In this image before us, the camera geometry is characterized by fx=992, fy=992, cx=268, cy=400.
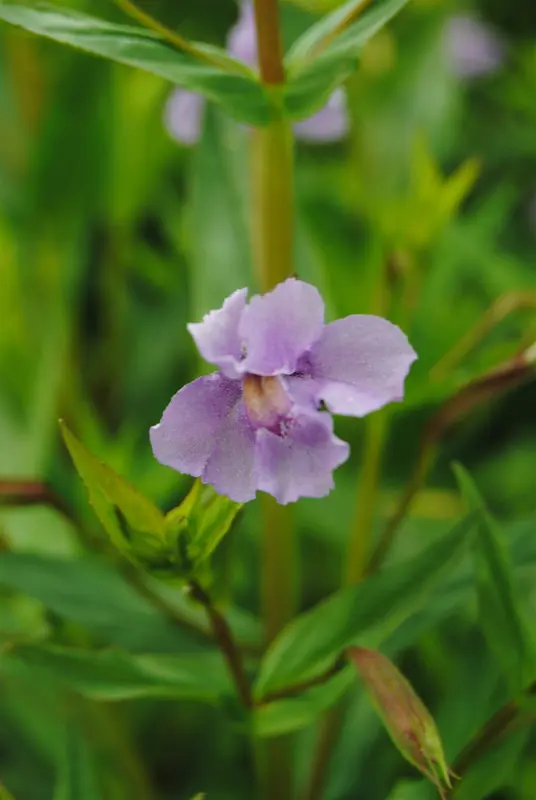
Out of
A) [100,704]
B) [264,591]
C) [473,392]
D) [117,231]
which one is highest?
[117,231]

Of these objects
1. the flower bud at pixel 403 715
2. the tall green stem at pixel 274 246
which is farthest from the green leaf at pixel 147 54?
the flower bud at pixel 403 715

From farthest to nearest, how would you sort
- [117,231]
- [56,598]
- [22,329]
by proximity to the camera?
[117,231]
[22,329]
[56,598]

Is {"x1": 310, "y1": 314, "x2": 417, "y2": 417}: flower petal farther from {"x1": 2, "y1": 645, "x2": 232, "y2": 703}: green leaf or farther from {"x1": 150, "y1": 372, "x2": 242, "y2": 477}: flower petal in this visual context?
{"x1": 2, "y1": 645, "x2": 232, "y2": 703}: green leaf

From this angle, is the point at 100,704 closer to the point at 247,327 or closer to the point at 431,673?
the point at 431,673

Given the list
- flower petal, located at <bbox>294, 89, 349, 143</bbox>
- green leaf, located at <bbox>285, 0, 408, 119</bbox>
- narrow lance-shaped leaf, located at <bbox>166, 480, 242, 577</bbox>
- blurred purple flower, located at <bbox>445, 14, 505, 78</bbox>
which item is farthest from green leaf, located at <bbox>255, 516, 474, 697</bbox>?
blurred purple flower, located at <bbox>445, 14, 505, 78</bbox>

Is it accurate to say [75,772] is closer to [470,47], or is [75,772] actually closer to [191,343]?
[191,343]

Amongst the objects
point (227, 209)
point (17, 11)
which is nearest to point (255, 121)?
point (17, 11)

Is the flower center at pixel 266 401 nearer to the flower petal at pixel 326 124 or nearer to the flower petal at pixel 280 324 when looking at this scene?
the flower petal at pixel 280 324
